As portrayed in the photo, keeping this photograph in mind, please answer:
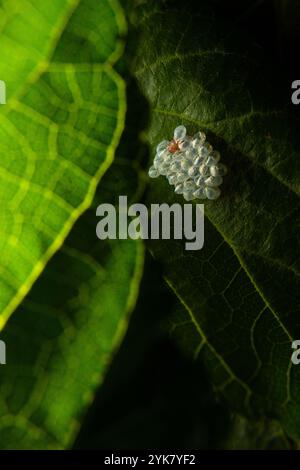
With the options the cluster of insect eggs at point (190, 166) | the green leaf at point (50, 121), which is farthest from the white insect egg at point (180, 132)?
the green leaf at point (50, 121)

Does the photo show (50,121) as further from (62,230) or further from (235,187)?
(235,187)

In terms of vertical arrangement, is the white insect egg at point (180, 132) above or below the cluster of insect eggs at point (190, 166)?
above

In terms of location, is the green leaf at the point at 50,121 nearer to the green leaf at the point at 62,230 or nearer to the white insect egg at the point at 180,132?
the green leaf at the point at 62,230

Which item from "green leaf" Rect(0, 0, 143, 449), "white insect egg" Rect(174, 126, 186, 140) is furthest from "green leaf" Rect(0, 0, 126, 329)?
"white insect egg" Rect(174, 126, 186, 140)

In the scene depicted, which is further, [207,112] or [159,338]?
[159,338]

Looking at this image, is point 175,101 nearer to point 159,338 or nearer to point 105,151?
point 105,151

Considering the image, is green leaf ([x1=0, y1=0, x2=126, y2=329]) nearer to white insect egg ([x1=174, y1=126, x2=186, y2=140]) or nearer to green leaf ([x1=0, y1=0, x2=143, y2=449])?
green leaf ([x1=0, y1=0, x2=143, y2=449])
